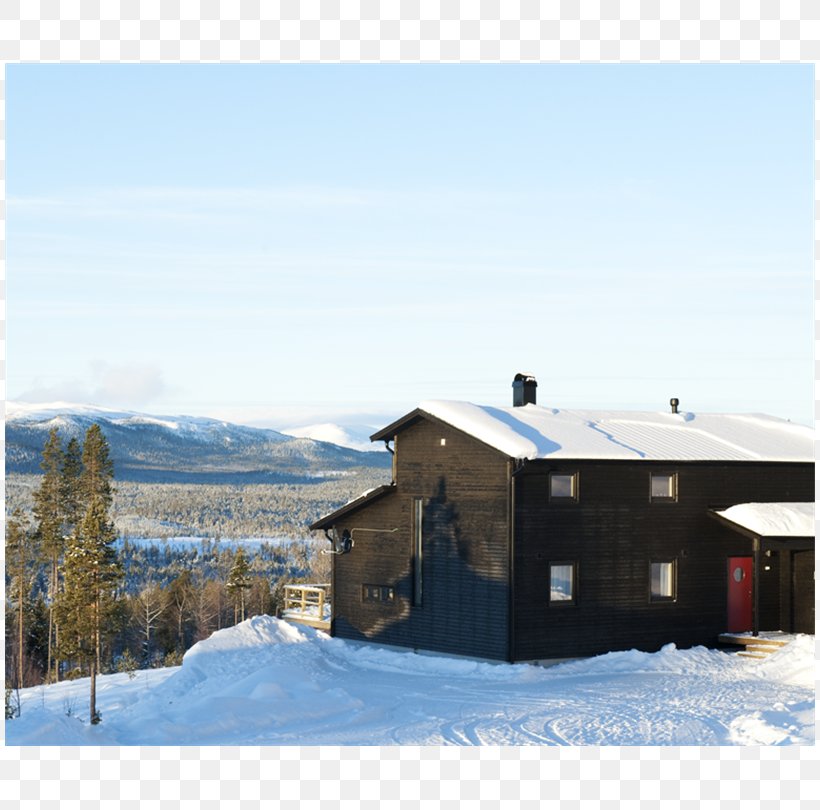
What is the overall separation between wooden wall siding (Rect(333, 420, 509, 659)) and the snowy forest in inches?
230

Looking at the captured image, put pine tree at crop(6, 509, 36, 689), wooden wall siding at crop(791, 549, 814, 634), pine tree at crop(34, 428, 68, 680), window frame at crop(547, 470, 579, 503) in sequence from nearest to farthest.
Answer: window frame at crop(547, 470, 579, 503) < wooden wall siding at crop(791, 549, 814, 634) < pine tree at crop(6, 509, 36, 689) < pine tree at crop(34, 428, 68, 680)

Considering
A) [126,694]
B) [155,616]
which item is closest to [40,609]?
[155,616]

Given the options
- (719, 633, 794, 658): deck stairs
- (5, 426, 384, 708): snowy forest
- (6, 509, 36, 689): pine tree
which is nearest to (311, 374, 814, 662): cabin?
(719, 633, 794, 658): deck stairs

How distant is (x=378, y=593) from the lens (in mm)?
30953

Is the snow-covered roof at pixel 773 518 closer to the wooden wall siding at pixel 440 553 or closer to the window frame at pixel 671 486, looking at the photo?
the window frame at pixel 671 486

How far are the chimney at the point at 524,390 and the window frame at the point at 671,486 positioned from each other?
407cm

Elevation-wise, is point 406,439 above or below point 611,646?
above

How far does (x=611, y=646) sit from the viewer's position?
28.4 m

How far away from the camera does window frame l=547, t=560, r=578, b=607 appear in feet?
91.1

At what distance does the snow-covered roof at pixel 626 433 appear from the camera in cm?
2806

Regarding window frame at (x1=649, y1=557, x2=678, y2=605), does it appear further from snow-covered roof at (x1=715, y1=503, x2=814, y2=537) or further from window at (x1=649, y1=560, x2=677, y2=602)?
snow-covered roof at (x1=715, y1=503, x2=814, y2=537)

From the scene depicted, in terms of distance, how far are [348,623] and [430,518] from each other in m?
4.07

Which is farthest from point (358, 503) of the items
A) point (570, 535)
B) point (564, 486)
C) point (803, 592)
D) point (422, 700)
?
point (803, 592)

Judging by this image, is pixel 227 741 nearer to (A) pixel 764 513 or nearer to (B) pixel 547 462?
(B) pixel 547 462
